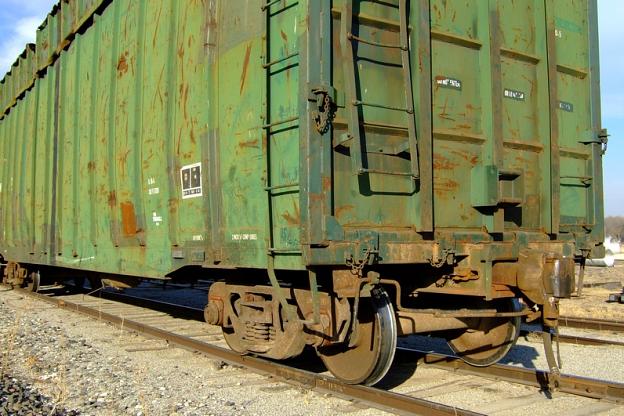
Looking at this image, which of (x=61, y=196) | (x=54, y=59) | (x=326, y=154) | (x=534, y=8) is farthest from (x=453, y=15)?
(x=54, y=59)

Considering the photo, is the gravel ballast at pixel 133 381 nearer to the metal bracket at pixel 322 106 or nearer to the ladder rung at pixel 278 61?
the metal bracket at pixel 322 106

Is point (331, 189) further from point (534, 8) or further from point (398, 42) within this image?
point (534, 8)

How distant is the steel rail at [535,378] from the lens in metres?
5.07

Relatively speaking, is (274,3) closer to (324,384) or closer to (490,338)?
(324,384)

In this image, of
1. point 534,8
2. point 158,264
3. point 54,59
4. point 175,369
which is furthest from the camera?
point 54,59

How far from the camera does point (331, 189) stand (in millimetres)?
4605

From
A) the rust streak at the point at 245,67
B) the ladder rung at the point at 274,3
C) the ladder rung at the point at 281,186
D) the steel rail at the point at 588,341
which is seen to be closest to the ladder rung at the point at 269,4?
the ladder rung at the point at 274,3

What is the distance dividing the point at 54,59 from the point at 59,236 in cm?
361

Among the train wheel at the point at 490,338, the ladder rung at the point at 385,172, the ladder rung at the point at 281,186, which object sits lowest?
the train wheel at the point at 490,338

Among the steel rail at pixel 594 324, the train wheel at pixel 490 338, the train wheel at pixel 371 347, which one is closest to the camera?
the train wheel at pixel 371 347

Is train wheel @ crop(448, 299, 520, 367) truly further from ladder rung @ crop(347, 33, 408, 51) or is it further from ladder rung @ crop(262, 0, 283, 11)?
ladder rung @ crop(262, 0, 283, 11)

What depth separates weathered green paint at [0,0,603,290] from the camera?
4.71 meters

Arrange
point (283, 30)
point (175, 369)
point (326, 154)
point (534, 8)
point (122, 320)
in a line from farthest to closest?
point (122, 320)
point (175, 369)
point (534, 8)
point (283, 30)
point (326, 154)

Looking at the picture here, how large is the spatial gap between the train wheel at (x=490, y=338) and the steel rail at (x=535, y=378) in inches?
3.8
